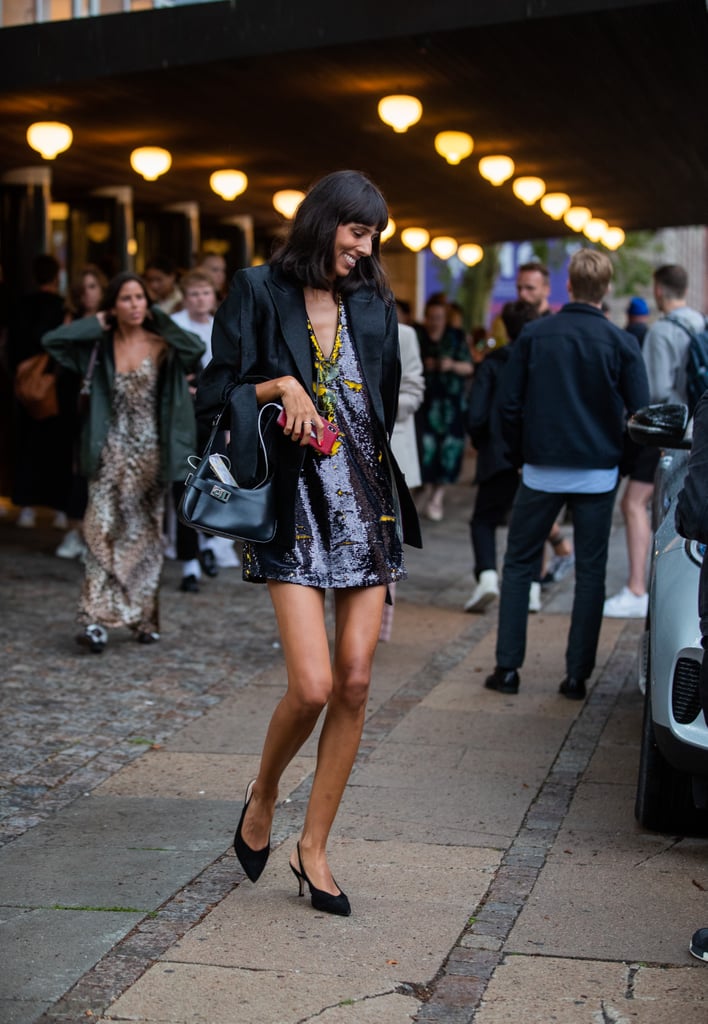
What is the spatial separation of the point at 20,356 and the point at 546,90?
473cm

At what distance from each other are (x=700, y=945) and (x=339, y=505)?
59.2 inches

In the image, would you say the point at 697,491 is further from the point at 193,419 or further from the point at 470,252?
the point at 470,252

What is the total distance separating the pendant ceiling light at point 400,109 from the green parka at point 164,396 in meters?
4.77

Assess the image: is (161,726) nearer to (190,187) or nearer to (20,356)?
(20,356)

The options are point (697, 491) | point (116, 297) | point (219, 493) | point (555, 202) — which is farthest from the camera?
point (555, 202)

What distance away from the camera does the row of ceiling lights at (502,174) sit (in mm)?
12305

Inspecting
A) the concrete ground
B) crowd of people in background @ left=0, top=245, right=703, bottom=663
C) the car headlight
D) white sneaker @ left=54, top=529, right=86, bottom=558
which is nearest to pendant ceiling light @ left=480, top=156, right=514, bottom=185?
crowd of people in background @ left=0, top=245, right=703, bottom=663

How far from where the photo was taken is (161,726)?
669 centimetres

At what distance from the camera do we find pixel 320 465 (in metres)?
4.27

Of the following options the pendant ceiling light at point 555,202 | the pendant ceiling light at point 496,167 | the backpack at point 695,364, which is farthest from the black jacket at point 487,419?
the pendant ceiling light at point 555,202

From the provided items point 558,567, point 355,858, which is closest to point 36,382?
point 558,567

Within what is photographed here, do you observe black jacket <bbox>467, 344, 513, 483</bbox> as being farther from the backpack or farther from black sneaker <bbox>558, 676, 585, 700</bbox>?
black sneaker <bbox>558, 676, 585, 700</bbox>

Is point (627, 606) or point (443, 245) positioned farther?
point (443, 245)

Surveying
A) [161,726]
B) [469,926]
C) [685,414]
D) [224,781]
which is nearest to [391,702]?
[161,726]
